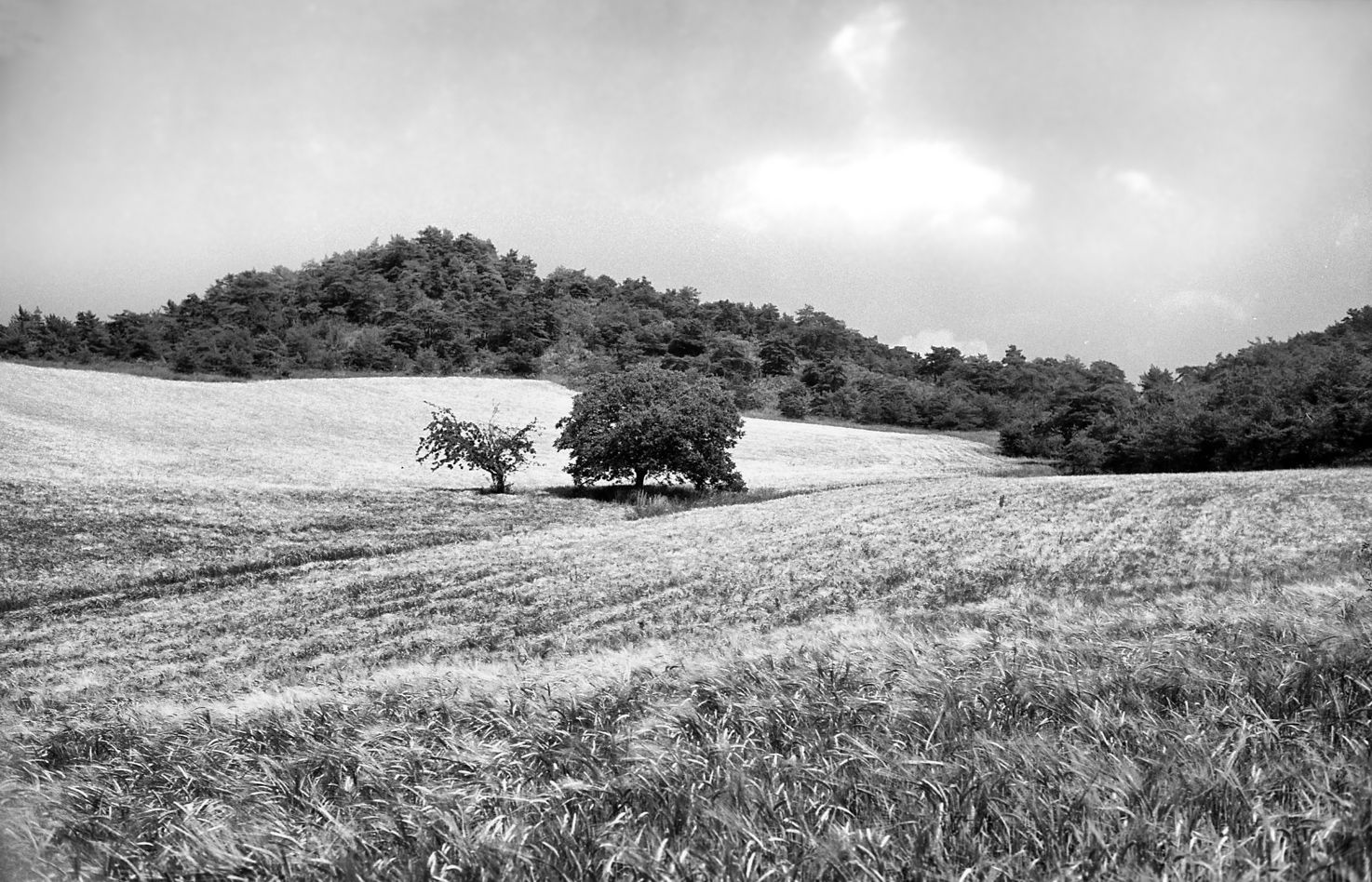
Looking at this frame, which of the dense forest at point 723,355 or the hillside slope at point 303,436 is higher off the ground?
the dense forest at point 723,355

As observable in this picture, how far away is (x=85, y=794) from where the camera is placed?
3.62 m

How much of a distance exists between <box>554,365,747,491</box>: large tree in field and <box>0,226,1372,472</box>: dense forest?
3395 centimetres

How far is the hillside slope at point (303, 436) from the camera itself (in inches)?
1320

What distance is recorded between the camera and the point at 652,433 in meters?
36.2

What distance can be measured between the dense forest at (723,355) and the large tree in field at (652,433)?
111 feet

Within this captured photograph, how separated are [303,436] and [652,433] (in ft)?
86.6

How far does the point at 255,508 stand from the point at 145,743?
2403 cm

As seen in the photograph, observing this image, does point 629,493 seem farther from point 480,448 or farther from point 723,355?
point 723,355

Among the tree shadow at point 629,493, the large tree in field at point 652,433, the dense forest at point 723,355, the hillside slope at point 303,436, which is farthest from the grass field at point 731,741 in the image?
the dense forest at point 723,355

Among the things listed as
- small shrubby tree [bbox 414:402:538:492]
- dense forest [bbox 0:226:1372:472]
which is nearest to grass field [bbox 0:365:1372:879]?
small shrubby tree [bbox 414:402:538:492]

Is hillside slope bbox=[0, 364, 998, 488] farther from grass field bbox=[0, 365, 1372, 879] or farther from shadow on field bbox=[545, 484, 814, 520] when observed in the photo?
grass field bbox=[0, 365, 1372, 879]

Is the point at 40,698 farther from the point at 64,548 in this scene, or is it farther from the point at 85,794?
the point at 64,548

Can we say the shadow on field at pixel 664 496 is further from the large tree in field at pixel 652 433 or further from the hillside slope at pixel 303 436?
the hillside slope at pixel 303 436

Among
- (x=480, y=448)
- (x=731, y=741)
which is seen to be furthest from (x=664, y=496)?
(x=731, y=741)
